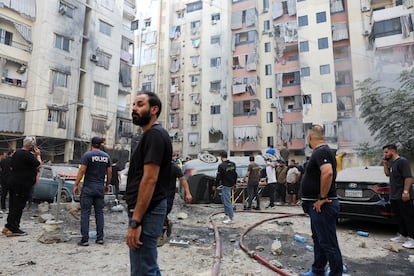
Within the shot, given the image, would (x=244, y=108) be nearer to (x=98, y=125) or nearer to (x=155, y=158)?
(x=98, y=125)

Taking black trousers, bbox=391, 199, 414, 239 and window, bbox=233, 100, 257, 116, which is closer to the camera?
black trousers, bbox=391, 199, 414, 239

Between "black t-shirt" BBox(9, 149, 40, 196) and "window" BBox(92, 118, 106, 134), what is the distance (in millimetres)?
21648

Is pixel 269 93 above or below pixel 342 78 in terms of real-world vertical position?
below

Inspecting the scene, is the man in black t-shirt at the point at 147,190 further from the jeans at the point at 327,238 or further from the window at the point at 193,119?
the window at the point at 193,119

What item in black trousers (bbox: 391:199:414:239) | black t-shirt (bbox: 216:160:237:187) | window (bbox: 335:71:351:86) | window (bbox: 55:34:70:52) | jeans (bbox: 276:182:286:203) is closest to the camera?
black trousers (bbox: 391:199:414:239)

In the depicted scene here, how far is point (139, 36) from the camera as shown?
42.9m

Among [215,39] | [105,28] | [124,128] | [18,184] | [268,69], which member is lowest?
[18,184]

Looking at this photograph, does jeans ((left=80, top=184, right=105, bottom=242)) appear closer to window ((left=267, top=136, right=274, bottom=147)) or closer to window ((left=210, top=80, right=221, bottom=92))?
window ((left=267, top=136, right=274, bottom=147))

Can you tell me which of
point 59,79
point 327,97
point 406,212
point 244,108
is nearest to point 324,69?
point 327,97

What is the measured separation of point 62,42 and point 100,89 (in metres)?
5.00

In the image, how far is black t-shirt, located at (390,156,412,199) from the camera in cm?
493

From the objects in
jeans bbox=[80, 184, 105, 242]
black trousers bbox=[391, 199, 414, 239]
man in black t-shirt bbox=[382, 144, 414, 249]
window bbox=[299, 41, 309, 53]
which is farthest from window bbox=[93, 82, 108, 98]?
black trousers bbox=[391, 199, 414, 239]

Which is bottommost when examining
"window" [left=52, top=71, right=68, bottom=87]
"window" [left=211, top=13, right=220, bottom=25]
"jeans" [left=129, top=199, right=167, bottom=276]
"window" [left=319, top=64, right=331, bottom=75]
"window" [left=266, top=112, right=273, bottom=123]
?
"jeans" [left=129, top=199, right=167, bottom=276]

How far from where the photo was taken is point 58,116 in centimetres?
2347
